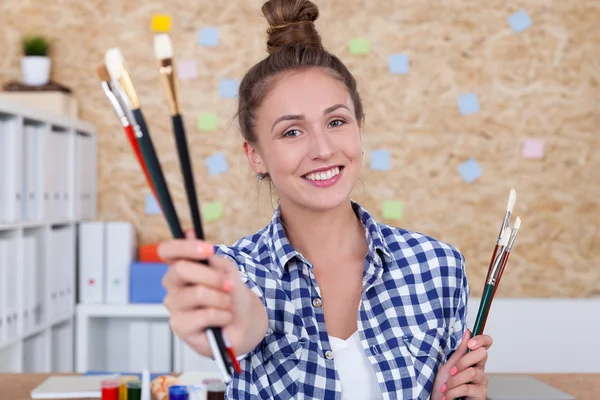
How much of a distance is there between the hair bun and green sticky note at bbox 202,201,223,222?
207 centimetres

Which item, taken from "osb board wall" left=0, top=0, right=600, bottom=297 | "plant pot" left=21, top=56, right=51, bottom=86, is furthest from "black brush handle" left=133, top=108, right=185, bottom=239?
"plant pot" left=21, top=56, right=51, bottom=86

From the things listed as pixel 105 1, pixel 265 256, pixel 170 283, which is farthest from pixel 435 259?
pixel 105 1

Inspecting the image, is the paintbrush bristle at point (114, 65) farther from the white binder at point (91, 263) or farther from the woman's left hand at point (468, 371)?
the white binder at point (91, 263)

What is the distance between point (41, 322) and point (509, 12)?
7.97ft

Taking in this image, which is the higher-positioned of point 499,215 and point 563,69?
point 563,69

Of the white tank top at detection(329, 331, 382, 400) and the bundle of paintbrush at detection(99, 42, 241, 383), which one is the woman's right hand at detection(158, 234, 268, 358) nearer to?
the bundle of paintbrush at detection(99, 42, 241, 383)

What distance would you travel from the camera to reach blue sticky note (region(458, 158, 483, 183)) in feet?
11.1

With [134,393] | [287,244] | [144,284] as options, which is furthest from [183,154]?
[144,284]

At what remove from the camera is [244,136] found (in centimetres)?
146

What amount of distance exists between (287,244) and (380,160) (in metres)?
2.20

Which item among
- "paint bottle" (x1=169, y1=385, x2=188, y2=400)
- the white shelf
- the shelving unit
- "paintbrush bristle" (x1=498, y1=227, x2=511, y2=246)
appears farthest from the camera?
the white shelf

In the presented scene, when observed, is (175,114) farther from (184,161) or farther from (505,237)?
(505,237)

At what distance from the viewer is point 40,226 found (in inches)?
114

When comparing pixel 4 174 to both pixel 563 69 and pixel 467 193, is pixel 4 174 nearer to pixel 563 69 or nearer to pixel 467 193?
pixel 467 193
